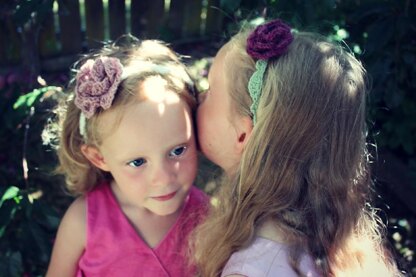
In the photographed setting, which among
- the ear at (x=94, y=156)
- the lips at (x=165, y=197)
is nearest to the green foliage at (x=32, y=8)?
the ear at (x=94, y=156)

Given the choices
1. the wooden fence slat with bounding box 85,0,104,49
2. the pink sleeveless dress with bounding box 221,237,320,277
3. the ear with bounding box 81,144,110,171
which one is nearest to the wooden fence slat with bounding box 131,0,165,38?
the wooden fence slat with bounding box 85,0,104,49

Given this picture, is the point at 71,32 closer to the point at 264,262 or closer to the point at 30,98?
the point at 30,98

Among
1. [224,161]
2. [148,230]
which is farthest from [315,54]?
[148,230]

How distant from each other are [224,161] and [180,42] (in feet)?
11.7

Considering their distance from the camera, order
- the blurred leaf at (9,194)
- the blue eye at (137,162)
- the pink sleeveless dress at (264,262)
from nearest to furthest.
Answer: the pink sleeveless dress at (264,262), the blue eye at (137,162), the blurred leaf at (9,194)

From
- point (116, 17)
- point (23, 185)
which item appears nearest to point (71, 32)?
point (116, 17)

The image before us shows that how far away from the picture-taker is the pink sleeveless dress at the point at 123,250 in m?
1.90

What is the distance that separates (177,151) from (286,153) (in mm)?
378

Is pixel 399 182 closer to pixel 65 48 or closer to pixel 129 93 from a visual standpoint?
pixel 129 93

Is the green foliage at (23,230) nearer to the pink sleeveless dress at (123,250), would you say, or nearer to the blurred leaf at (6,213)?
the blurred leaf at (6,213)

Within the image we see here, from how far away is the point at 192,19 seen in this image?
5.11m

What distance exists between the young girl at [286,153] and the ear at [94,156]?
40 cm

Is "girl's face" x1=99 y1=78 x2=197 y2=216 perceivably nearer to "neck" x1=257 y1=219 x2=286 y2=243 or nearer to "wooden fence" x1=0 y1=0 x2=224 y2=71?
"neck" x1=257 y1=219 x2=286 y2=243

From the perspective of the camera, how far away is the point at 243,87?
156 cm
